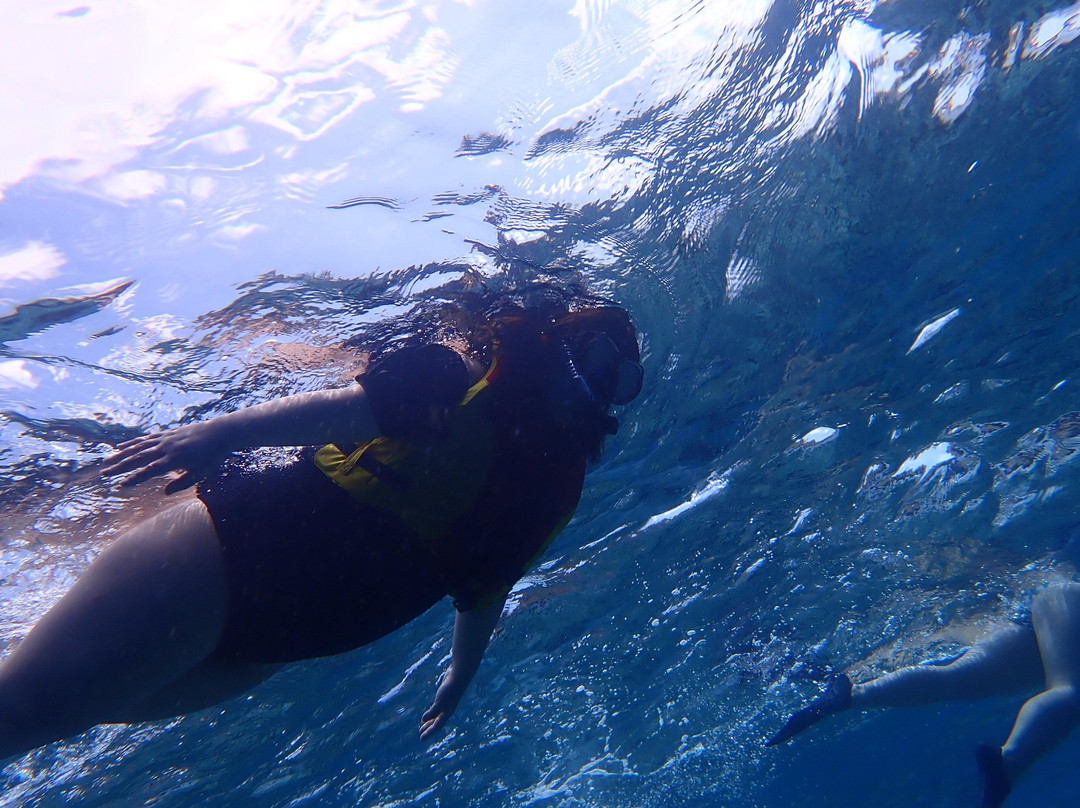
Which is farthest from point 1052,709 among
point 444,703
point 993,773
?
point 444,703

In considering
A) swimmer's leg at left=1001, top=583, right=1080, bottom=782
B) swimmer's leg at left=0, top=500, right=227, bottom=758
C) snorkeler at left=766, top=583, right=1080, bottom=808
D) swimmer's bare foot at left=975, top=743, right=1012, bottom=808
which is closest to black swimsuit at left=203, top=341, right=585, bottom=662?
swimmer's leg at left=0, top=500, right=227, bottom=758

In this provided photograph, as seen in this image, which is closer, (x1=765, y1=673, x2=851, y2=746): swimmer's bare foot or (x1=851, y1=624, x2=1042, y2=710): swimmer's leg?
(x1=765, y1=673, x2=851, y2=746): swimmer's bare foot

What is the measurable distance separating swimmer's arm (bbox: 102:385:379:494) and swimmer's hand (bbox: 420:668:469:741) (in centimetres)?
205

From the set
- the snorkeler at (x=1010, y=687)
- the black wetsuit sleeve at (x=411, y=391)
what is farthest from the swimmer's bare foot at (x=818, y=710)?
the black wetsuit sleeve at (x=411, y=391)

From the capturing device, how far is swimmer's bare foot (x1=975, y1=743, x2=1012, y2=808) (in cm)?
928

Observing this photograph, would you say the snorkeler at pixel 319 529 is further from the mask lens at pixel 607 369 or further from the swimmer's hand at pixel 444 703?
the swimmer's hand at pixel 444 703

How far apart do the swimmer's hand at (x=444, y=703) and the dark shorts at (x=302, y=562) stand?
124cm

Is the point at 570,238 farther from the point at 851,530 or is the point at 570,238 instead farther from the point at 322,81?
the point at 851,530

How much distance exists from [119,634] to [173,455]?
0.79 m

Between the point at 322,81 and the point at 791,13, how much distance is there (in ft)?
13.3

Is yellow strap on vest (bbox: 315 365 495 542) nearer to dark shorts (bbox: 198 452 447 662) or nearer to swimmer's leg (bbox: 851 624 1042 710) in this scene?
dark shorts (bbox: 198 452 447 662)

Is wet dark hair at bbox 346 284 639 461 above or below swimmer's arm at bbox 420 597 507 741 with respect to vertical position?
above

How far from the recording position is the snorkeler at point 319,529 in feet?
8.21

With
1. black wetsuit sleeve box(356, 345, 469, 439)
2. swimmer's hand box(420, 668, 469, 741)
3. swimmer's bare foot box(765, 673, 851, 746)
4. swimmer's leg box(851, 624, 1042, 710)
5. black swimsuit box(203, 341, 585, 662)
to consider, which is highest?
black wetsuit sleeve box(356, 345, 469, 439)
